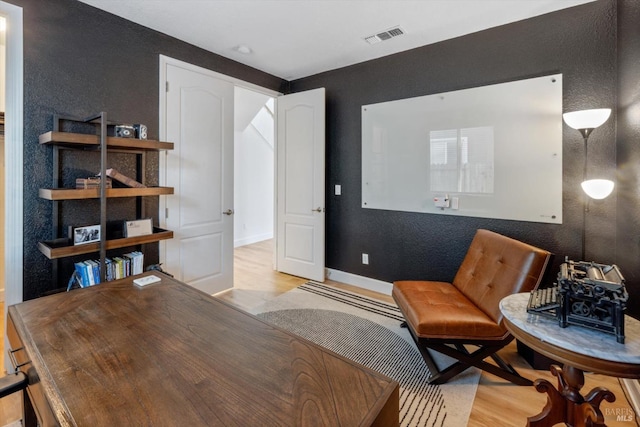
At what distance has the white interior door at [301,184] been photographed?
370 cm

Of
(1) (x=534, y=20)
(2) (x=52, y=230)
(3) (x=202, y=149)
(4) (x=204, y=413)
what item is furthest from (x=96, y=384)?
(1) (x=534, y=20)

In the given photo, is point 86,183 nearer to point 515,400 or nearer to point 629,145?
point 515,400

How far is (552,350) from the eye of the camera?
3.72 feet

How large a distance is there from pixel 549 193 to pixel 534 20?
1.42m

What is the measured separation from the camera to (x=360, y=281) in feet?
12.0

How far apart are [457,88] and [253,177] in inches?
164

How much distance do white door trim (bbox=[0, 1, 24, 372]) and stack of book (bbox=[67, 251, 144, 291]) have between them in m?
0.34

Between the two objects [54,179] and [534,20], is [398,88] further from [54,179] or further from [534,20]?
[54,179]

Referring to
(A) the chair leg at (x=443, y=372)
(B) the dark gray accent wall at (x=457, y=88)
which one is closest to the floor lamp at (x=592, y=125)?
(B) the dark gray accent wall at (x=457, y=88)

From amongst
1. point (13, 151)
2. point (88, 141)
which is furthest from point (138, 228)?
point (13, 151)

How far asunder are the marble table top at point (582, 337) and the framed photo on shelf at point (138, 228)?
251cm

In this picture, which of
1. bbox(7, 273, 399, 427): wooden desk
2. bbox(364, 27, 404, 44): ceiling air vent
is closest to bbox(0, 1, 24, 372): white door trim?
bbox(7, 273, 399, 427): wooden desk

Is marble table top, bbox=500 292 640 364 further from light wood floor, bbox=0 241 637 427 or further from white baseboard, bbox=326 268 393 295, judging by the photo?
white baseboard, bbox=326 268 393 295

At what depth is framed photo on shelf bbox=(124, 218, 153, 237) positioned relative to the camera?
7.81ft
